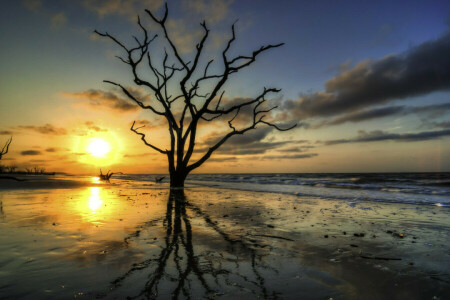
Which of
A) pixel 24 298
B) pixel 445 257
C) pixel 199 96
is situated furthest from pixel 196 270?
pixel 199 96

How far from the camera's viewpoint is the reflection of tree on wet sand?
197 cm

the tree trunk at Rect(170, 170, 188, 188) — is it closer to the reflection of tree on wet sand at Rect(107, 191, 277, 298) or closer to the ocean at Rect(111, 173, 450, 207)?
the ocean at Rect(111, 173, 450, 207)

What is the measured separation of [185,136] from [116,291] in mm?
Answer: 12018

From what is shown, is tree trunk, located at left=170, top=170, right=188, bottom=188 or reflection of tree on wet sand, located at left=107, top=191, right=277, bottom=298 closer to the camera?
reflection of tree on wet sand, located at left=107, top=191, right=277, bottom=298

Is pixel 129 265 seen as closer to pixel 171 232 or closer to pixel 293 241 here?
pixel 171 232

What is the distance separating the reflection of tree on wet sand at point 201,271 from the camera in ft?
6.47

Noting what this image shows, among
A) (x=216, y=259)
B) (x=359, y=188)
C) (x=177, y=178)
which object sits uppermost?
(x=177, y=178)

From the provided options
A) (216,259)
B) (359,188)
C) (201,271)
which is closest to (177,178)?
(216,259)

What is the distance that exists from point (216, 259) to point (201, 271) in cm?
40

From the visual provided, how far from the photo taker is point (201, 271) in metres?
2.35

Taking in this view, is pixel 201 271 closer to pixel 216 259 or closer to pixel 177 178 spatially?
pixel 216 259

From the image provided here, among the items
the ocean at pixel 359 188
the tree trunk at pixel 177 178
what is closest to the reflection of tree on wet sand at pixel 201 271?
the ocean at pixel 359 188

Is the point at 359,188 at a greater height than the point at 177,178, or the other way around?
the point at 177,178

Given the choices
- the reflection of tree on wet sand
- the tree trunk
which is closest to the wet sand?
the reflection of tree on wet sand
